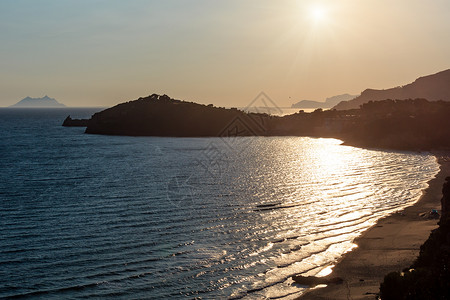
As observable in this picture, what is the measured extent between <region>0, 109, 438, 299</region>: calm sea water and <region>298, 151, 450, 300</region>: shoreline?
140 cm

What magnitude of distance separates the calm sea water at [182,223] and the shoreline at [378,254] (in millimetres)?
1401

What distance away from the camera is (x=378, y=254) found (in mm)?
33312

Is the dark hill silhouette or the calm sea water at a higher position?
the dark hill silhouette

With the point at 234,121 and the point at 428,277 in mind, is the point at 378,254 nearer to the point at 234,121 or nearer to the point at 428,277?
the point at 428,277

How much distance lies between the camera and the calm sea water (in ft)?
89.7

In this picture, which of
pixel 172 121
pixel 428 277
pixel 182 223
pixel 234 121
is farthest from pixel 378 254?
pixel 234 121

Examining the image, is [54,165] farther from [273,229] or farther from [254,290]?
[254,290]

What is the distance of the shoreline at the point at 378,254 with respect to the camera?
26.7 m

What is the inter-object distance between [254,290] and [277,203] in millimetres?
22941

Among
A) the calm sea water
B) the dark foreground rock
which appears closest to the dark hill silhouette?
the calm sea water

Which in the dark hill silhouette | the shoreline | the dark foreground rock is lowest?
the shoreline

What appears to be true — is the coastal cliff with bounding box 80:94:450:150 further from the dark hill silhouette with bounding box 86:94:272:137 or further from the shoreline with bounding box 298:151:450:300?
the shoreline with bounding box 298:151:450:300

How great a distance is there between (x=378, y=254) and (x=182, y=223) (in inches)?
666

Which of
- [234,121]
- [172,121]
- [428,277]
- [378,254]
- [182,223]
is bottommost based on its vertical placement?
[378,254]
